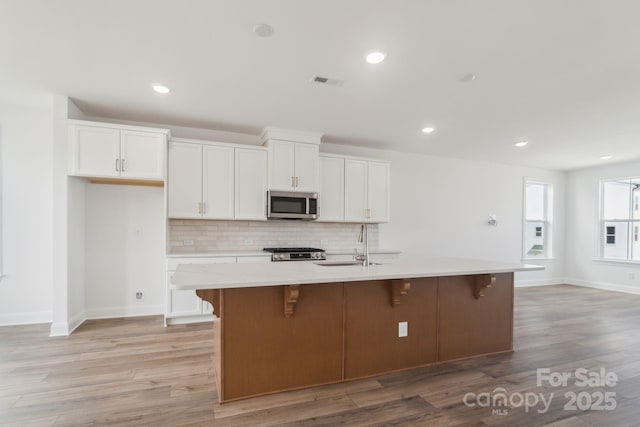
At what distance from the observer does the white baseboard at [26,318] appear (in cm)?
375

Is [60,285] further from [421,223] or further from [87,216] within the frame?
[421,223]

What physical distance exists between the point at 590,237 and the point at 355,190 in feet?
18.9

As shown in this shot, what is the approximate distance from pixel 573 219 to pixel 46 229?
972 centimetres

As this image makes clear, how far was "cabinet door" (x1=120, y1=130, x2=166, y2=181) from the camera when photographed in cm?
365

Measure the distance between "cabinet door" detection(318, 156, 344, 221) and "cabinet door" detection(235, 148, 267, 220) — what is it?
2.81 ft

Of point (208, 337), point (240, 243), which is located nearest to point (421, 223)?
point (240, 243)

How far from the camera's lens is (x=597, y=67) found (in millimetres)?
2598

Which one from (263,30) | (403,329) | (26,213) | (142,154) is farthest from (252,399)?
(26,213)

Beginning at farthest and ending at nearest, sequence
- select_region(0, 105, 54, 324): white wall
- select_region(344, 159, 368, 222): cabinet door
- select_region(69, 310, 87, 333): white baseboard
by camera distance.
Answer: select_region(344, 159, 368, 222): cabinet door < select_region(0, 105, 54, 324): white wall < select_region(69, 310, 87, 333): white baseboard

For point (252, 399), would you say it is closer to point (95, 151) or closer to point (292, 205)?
point (292, 205)

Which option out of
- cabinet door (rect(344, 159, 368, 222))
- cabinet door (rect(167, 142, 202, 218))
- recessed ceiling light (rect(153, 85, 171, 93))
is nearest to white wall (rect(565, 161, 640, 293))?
cabinet door (rect(344, 159, 368, 222))

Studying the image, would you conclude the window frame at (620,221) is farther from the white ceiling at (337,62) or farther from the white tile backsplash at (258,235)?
the white tile backsplash at (258,235)

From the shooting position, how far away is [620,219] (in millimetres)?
6457

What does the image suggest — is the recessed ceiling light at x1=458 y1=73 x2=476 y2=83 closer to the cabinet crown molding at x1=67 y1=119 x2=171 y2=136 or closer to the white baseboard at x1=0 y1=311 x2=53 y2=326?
the cabinet crown molding at x1=67 y1=119 x2=171 y2=136
